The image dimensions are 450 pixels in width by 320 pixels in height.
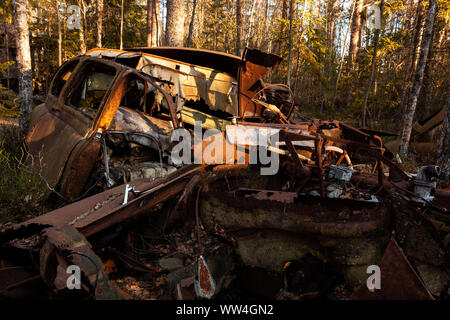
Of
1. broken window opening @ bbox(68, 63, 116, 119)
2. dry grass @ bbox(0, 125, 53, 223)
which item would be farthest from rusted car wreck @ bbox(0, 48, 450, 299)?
broken window opening @ bbox(68, 63, 116, 119)

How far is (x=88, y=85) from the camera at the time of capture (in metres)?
4.31

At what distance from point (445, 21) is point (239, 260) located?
13635mm

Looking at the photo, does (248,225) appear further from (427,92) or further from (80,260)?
(427,92)

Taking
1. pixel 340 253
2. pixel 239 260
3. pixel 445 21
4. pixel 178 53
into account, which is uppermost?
pixel 445 21

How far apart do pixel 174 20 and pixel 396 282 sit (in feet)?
30.0

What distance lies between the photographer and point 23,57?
5.80m

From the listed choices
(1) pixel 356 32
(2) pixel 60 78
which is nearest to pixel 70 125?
(2) pixel 60 78

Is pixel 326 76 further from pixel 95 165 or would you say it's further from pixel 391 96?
pixel 95 165

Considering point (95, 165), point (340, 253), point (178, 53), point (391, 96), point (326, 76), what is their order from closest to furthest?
1. point (340, 253)
2. point (95, 165)
3. point (178, 53)
4. point (391, 96)
5. point (326, 76)

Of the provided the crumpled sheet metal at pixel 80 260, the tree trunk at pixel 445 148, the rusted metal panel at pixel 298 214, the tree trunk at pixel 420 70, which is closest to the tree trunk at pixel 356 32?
the tree trunk at pixel 420 70

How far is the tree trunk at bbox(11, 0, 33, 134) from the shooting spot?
5641 mm

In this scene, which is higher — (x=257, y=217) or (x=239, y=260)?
(x=257, y=217)

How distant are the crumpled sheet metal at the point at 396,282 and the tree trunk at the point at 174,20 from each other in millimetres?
8874

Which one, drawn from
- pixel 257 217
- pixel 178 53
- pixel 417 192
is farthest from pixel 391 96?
pixel 257 217
